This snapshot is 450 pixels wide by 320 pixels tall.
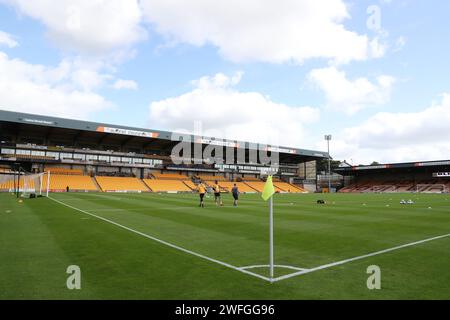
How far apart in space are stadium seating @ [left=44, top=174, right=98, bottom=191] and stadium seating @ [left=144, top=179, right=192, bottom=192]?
1135 centimetres

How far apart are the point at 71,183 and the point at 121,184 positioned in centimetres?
926

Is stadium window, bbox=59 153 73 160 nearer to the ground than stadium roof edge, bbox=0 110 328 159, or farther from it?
nearer to the ground

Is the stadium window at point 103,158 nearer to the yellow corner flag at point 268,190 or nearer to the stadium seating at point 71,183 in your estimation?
the stadium seating at point 71,183

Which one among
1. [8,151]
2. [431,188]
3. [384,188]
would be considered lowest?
[384,188]

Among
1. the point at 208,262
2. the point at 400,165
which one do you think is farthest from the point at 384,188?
the point at 208,262

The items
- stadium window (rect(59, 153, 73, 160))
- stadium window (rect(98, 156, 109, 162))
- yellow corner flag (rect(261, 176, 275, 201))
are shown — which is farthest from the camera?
stadium window (rect(98, 156, 109, 162))

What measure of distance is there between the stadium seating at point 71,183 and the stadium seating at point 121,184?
72.8 inches

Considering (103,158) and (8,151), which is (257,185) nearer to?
(103,158)

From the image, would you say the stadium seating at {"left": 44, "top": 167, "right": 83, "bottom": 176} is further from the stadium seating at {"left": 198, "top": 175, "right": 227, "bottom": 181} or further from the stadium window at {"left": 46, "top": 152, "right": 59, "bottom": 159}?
the stadium seating at {"left": 198, "top": 175, "right": 227, "bottom": 181}

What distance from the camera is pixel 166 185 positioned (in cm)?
6962

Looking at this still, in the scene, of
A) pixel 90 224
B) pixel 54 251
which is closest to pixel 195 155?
pixel 90 224

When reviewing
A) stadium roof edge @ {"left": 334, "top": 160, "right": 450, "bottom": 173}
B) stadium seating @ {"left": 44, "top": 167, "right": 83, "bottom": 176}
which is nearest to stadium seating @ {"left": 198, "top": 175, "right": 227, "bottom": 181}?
stadium seating @ {"left": 44, "top": 167, "right": 83, "bottom": 176}

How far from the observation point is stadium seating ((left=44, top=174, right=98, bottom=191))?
186 ft

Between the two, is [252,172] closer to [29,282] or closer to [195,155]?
[195,155]
